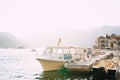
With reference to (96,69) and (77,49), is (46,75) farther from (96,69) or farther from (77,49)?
(96,69)

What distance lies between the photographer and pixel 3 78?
40844mm

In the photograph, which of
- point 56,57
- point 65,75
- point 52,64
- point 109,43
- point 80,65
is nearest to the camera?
point 80,65

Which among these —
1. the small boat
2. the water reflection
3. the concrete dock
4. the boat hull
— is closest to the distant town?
the small boat

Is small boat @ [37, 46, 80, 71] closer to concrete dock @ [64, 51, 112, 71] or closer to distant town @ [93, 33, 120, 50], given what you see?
concrete dock @ [64, 51, 112, 71]

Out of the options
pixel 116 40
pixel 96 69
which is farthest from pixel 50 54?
pixel 116 40

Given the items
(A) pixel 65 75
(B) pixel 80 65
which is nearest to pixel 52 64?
A: (A) pixel 65 75

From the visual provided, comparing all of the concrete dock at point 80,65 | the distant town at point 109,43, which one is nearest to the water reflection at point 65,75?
the concrete dock at point 80,65

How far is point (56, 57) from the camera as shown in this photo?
138 feet

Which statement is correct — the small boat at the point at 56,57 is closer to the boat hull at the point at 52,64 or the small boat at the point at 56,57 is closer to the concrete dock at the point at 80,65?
the boat hull at the point at 52,64

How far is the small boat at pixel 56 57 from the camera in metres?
41.6

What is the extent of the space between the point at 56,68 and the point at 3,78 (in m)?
8.24

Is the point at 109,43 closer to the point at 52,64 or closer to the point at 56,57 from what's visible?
the point at 56,57

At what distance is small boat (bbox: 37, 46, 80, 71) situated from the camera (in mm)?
41594

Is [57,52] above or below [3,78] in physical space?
above
